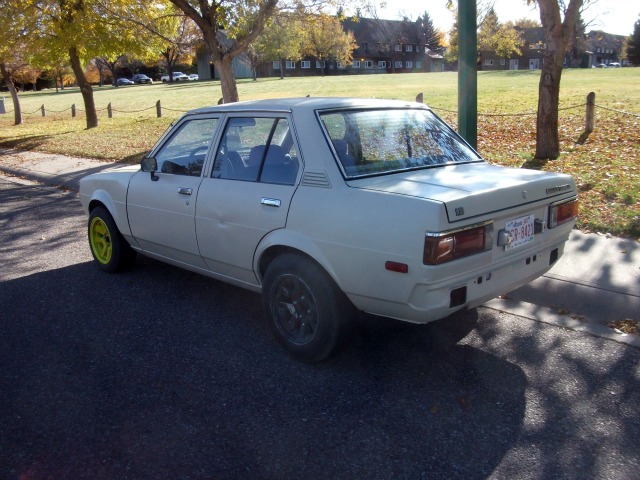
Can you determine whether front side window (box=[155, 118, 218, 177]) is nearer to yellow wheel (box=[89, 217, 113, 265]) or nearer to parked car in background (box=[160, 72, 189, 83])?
yellow wheel (box=[89, 217, 113, 265])

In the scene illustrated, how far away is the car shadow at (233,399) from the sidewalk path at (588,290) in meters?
0.61

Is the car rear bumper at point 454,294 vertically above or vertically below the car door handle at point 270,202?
below

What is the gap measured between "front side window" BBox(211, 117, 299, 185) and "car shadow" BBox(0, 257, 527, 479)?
1.20 metres

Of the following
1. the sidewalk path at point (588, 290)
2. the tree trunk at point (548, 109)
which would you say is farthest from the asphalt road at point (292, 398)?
the tree trunk at point (548, 109)

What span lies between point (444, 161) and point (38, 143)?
19255 millimetres

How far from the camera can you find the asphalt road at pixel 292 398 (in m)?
3.01

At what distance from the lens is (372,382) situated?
3807 mm

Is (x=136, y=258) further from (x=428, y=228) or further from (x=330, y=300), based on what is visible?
(x=428, y=228)

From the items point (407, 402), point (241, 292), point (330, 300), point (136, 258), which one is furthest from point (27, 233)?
point (407, 402)

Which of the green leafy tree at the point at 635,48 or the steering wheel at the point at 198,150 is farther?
the green leafy tree at the point at 635,48

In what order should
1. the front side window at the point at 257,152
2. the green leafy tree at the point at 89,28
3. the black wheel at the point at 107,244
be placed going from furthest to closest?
the green leafy tree at the point at 89,28, the black wheel at the point at 107,244, the front side window at the point at 257,152

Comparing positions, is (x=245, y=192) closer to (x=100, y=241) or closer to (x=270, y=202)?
(x=270, y=202)

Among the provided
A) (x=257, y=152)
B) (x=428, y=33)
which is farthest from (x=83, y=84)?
(x=428, y=33)

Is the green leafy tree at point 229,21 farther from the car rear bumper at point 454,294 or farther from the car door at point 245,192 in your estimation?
the car rear bumper at point 454,294
